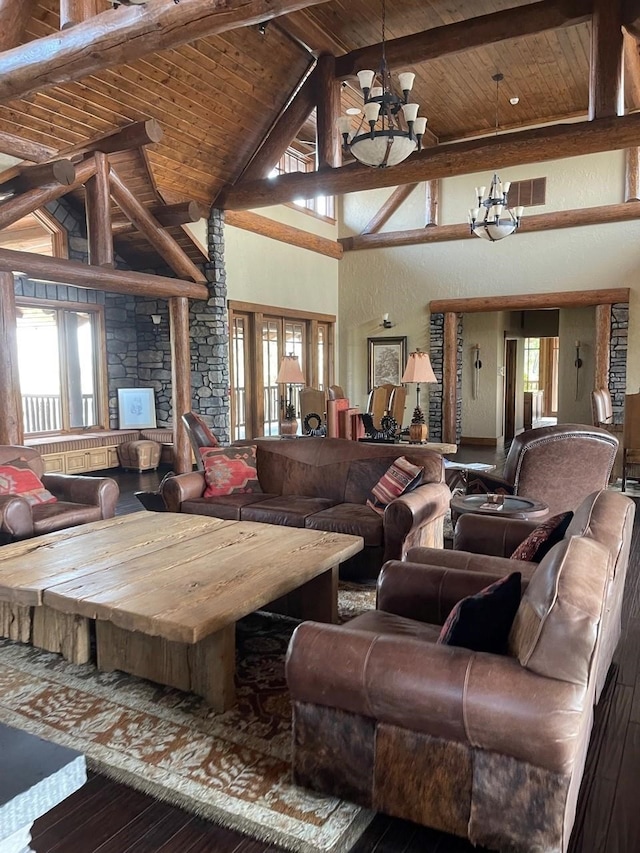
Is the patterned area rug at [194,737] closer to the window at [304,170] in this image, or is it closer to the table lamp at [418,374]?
the table lamp at [418,374]

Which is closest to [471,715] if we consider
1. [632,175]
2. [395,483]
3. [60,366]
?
[395,483]

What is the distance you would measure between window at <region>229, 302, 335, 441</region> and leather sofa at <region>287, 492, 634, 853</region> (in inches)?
275

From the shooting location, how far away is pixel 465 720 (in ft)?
5.41

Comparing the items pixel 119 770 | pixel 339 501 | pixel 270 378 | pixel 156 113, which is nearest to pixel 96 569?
pixel 119 770

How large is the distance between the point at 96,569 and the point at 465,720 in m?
1.80

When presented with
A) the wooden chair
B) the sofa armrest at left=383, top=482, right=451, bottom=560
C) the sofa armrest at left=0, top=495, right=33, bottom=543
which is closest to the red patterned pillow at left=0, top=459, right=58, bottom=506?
the sofa armrest at left=0, top=495, right=33, bottom=543

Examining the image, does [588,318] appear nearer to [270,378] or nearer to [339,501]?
[270,378]

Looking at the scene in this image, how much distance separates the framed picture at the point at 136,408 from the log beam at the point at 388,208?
4.67 m

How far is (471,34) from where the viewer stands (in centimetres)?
613

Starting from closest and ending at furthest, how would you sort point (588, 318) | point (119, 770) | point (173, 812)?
point (173, 812)
point (119, 770)
point (588, 318)

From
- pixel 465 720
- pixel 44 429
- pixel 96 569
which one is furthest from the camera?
pixel 44 429

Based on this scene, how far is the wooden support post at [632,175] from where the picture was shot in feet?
28.3

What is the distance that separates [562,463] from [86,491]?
11.2 feet

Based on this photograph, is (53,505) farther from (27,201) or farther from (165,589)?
(27,201)
